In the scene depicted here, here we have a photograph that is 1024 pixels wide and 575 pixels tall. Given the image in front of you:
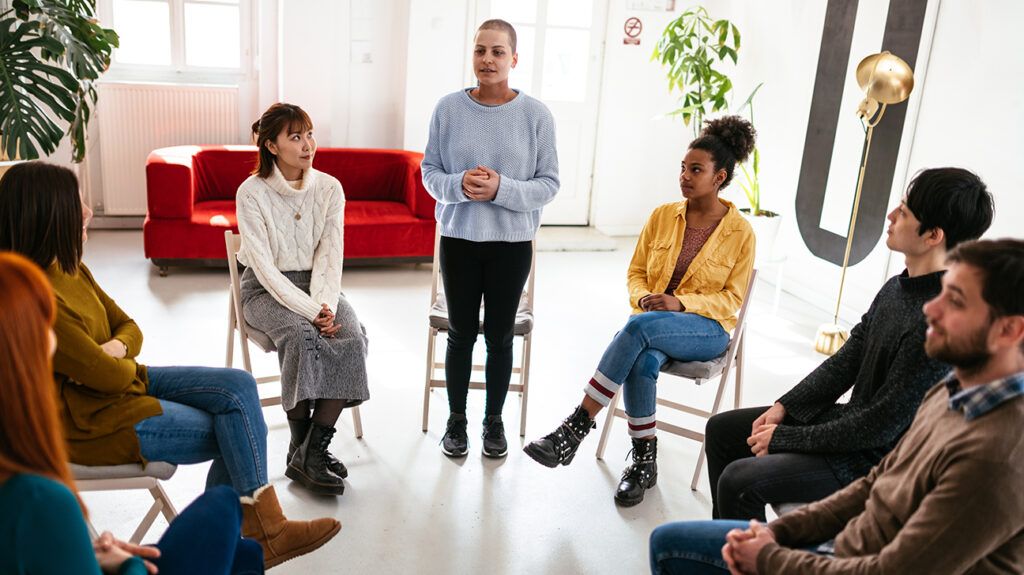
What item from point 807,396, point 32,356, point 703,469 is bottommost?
point 703,469

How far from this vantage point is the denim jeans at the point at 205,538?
5.20 ft

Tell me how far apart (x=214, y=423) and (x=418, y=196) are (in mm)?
3316

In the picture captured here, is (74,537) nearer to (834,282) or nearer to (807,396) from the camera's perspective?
(807,396)

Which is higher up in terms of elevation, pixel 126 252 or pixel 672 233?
pixel 672 233

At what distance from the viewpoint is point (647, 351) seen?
2.85m

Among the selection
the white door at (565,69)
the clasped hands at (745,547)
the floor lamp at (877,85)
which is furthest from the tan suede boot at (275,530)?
the white door at (565,69)

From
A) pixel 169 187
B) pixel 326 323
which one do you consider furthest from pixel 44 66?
pixel 326 323

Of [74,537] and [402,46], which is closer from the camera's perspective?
[74,537]

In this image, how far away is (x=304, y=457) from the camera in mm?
2814

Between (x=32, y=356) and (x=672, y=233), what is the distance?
223 centimetres

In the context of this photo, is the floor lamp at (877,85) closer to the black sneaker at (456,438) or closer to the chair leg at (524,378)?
the chair leg at (524,378)

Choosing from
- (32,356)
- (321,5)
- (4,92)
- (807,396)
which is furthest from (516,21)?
(32,356)

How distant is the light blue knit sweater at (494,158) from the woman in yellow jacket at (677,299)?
466 mm

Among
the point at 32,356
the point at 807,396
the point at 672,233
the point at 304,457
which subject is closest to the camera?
the point at 32,356
